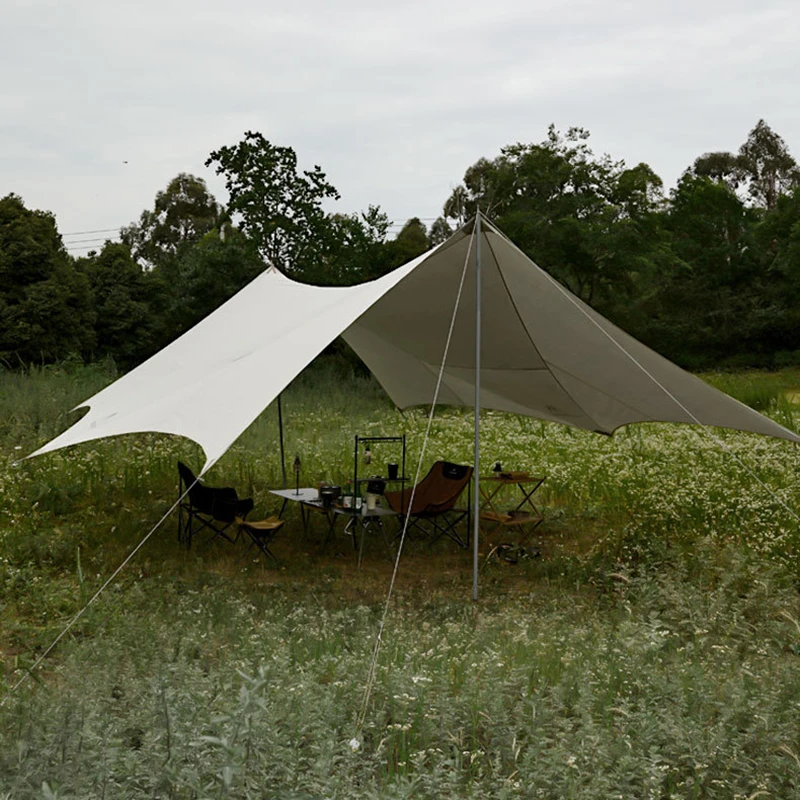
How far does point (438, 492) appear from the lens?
6.67 meters

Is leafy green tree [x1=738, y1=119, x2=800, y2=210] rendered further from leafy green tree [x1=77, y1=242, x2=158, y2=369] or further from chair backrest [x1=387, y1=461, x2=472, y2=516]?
chair backrest [x1=387, y1=461, x2=472, y2=516]

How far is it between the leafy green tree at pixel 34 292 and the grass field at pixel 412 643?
7.57 metres

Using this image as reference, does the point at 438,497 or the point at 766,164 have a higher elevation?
the point at 766,164

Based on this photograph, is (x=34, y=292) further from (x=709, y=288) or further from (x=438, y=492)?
(x=709, y=288)

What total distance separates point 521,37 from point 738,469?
13.0ft

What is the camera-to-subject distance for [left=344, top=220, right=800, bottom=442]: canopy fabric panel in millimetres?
5848

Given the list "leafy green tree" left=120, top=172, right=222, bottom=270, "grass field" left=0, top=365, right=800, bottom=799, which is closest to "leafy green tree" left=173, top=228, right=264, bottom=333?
"grass field" left=0, top=365, right=800, bottom=799

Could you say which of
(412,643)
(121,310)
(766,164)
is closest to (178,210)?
(121,310)

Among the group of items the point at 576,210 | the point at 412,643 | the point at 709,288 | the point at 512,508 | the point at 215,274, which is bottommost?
the point at 512,508

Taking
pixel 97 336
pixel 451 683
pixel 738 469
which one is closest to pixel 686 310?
pixel 97 336

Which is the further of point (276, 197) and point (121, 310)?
point (121, 310)

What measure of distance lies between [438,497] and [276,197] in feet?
39.0

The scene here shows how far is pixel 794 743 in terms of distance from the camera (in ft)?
9.68

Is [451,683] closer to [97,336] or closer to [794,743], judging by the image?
[794,743]
